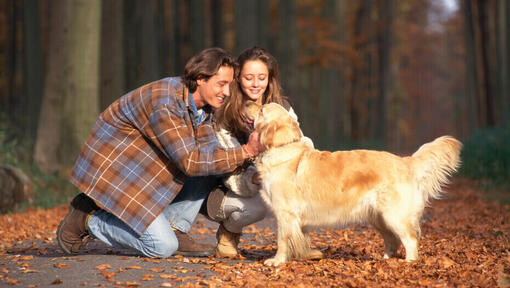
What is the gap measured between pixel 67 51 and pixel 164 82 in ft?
18.4

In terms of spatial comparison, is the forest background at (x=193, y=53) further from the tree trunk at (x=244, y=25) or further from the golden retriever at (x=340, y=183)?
the golden retriever at (x=340, y=183)

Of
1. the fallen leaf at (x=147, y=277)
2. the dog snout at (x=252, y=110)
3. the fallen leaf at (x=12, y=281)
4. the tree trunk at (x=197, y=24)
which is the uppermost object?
the tree trunk at (x=197, y=24)

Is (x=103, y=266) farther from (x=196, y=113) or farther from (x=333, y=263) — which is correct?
(x=333, y=263)

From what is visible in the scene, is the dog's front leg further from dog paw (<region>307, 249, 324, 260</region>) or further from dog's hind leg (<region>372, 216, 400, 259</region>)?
dog's hind leg (<region>372, 216, 400, 259</region>)

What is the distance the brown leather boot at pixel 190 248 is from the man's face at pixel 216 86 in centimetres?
135

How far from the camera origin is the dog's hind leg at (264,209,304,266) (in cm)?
464

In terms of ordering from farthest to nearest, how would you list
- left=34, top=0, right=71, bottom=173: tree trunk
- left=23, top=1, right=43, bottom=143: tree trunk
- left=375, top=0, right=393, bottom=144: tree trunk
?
left=375, top=0, right=393, bottom=144: tree trunk
left=23, top=1, right=43, bottom=143: tree trunk
left=34, top=0, right=71, bottom=173: tree trunk

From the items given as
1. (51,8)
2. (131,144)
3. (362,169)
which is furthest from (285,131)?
(51,8)

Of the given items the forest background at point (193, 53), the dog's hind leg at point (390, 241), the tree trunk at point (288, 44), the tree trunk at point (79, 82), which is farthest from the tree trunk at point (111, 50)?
the dog's hind leg at point (390, 241)

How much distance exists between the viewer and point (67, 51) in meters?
9.78

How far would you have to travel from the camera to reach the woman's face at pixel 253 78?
5.30 m

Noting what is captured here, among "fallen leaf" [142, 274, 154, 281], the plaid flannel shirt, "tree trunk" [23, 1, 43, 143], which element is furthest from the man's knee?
"tree trunk" [23, 1, 43, 143]

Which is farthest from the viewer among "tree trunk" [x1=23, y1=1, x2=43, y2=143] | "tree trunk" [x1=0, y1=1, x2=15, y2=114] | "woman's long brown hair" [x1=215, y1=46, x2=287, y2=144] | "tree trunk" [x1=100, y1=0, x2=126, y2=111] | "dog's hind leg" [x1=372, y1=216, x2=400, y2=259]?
"tree trunk" [x1=0, y1=1, x2=15, y2=114]

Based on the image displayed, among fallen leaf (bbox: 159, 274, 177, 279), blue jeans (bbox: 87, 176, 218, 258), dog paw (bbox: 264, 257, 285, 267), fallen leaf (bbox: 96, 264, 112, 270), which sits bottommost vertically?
dog paw (bbox: 264, 257, 285, 267)
